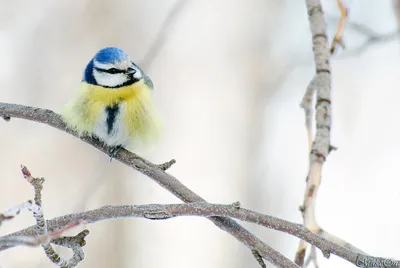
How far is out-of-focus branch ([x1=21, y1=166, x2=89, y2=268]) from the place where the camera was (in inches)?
29.6

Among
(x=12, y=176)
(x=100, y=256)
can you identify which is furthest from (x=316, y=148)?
(x=12, y=176)

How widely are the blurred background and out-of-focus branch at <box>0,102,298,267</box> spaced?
1661mm

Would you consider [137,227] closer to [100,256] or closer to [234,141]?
[100,256]

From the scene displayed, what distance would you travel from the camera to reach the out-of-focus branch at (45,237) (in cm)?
75

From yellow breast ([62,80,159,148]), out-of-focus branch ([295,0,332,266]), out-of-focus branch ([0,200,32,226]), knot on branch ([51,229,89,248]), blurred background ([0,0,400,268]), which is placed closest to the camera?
out-of-focus branch ([0,200,32,226])

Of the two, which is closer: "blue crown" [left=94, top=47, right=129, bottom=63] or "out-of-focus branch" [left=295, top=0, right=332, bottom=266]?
"out-of-focus branch" [left=295, top=0, right=332, bottom=266]

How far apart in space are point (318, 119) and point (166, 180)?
1.58 ft

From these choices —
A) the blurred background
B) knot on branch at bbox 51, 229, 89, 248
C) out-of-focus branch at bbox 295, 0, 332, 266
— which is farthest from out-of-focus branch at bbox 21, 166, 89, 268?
the blurred background

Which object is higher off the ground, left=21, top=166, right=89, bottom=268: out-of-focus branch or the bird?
the bird

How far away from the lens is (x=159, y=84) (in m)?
3.43

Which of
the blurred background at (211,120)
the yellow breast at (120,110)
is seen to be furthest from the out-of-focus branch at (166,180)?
the blurred background at (211,120)

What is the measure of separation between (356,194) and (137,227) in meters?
1.23

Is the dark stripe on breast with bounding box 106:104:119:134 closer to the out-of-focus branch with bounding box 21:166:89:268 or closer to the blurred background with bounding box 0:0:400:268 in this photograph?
the out-of-focus branch with bounding box 21:166:89:268

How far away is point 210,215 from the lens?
36.1 inches
